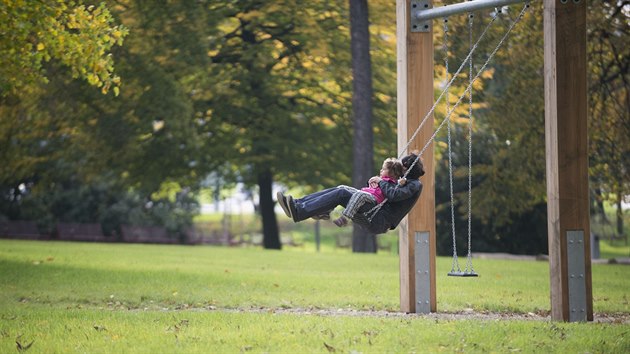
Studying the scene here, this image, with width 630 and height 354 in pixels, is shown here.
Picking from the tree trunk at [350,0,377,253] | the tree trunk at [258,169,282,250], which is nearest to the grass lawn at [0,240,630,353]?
the tree trunk at [350,0,377,253]

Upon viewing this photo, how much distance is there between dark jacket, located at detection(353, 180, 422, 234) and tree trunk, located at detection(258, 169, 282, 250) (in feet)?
73.3

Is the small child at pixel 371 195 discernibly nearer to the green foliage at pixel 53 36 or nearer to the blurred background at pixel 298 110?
the green foliage at pixel 53 36

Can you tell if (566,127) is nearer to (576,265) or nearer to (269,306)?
(576,265)

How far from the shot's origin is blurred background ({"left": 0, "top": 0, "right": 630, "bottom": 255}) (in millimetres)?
26219

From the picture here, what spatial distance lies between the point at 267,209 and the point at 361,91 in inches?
382

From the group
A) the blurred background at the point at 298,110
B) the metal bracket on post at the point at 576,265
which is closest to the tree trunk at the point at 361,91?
the blurred background at the point at 298,110

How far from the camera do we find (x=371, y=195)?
37.5 ft

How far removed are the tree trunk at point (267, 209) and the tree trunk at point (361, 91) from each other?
25.8ft

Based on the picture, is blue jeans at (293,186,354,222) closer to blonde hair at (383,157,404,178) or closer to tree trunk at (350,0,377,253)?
blonde hair at (383,157,404,178)

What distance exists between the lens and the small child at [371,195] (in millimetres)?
11305

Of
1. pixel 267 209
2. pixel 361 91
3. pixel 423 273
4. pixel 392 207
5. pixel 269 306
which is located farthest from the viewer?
pixel 267 209

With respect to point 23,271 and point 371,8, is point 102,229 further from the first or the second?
point 23,271

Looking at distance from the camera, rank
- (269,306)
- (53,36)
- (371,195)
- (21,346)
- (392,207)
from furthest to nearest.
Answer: (53,36), (269,306), (392,207), (371,195), (21,346)

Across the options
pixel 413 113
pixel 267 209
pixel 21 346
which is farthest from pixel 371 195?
pixel 267 209
